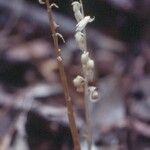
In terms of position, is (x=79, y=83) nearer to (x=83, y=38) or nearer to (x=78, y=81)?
(x=78, y=81)

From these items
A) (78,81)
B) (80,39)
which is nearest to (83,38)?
(80,39)

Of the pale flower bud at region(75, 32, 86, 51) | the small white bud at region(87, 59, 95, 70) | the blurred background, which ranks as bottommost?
the small white bud at region(87, 59, 95, 70)

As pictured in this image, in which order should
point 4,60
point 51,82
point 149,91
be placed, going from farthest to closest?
point 4,60 < point 51,82 < point 149,91

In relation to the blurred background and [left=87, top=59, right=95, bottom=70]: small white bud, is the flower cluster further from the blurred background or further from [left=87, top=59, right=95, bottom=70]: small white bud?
the blurred background

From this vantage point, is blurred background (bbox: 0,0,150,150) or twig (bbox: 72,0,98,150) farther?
blurred background (bbox: 0,0,150,150)

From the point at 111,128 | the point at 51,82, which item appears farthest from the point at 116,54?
the point at 111,128

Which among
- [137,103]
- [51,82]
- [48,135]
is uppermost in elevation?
[51,82]

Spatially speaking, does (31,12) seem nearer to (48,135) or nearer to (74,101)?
(74,101)

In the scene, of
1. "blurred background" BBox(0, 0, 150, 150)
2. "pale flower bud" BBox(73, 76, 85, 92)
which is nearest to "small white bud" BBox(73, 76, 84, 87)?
A: "pale flower bud" BBox(73, 76, 85, 92)

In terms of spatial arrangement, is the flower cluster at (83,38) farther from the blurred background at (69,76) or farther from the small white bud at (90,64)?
the blurred background at (69,76)
